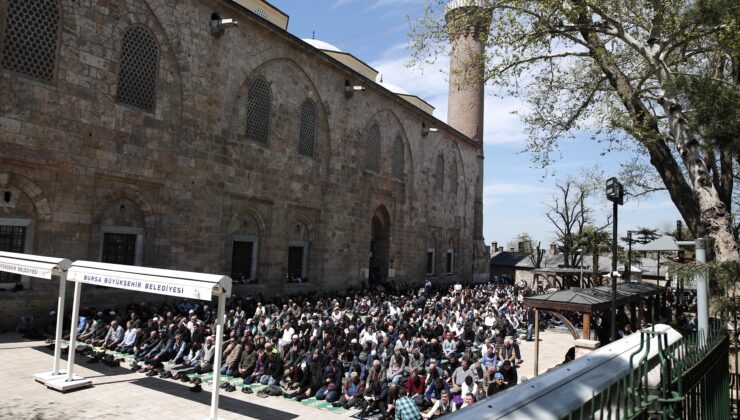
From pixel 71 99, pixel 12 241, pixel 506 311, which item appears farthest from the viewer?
pixel 506 311

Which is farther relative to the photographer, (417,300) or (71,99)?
(417,300)

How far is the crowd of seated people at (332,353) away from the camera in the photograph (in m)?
9.13

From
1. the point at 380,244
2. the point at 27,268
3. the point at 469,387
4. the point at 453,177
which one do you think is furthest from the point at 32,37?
the point at 453,177

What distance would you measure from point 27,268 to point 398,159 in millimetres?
22595

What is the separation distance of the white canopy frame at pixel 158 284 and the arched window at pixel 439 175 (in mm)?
27612

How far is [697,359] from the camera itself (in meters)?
2.96

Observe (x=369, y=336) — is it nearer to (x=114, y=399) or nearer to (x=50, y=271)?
(x=114, y=399)

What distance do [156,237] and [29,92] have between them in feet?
17.0

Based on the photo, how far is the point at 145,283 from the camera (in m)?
7.69

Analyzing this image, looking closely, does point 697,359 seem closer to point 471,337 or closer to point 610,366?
point 610,366

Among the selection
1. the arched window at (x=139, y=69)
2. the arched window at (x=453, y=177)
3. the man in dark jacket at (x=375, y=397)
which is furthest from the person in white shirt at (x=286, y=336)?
the arched window at (x=453, y=177)

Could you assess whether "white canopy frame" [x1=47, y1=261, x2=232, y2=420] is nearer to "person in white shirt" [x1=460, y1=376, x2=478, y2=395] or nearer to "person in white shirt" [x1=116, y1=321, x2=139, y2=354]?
"person in white shirt" [x1=116, y1=321, x2=139, y2=354]

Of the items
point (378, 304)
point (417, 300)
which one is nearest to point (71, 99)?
point (378, 304)

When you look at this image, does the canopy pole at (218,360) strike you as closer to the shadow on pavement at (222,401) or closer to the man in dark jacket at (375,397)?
the shadow on pavement at (222,401)
